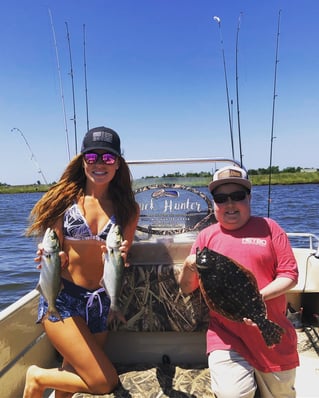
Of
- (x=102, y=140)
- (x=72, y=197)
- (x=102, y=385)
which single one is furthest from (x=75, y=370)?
(x=102, y=140)

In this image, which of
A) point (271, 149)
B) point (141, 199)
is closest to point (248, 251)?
point (141, 199)

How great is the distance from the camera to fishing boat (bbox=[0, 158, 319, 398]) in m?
3.19

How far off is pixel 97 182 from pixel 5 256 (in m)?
11.7

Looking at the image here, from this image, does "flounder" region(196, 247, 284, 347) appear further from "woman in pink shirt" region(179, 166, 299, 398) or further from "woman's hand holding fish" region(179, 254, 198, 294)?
"woman's hand holding fish" region(179, 254, 198, 294)

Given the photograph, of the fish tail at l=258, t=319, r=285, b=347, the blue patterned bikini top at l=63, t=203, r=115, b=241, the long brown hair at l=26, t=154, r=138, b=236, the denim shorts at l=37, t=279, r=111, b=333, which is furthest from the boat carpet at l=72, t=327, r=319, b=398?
the long brown hair at l=26, t=154, r=138, b=236

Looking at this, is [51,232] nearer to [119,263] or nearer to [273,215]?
[119,263]

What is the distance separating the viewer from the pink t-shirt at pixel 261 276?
254cm

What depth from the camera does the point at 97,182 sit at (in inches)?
117

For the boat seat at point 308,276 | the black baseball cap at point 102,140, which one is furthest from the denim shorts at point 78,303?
the boat seat at point 308,276

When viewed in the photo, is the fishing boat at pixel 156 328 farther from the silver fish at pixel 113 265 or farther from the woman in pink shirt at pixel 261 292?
the silver fish at pixel 113 265

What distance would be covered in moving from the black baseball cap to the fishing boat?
100 cm

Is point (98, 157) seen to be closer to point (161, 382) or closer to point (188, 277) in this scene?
point (188, 277)

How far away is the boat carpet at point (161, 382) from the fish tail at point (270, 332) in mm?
866

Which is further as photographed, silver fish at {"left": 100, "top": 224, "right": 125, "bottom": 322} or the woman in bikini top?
the woman in bikini top
